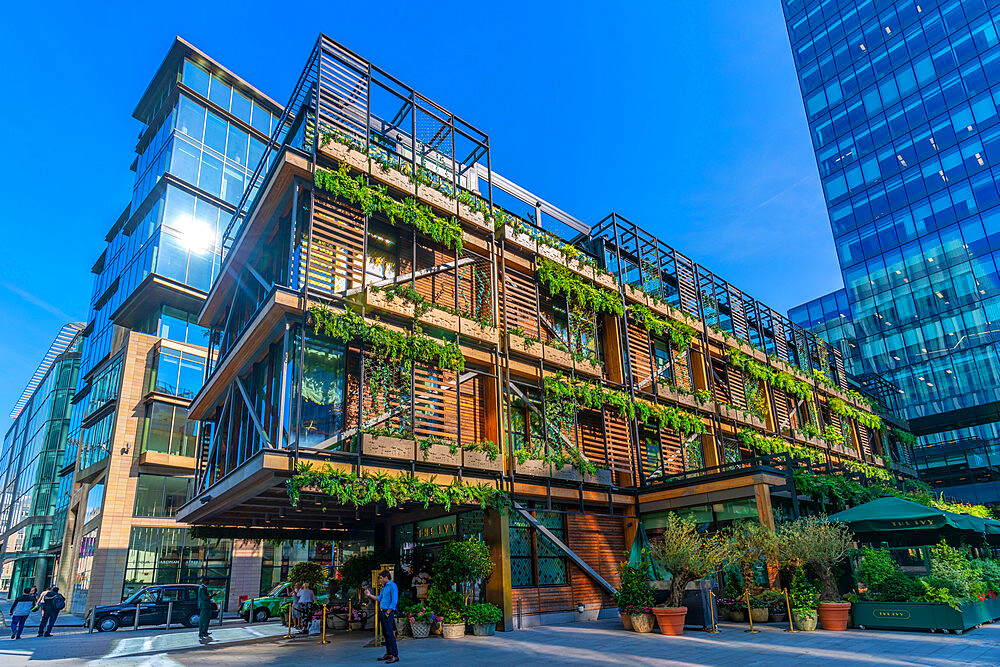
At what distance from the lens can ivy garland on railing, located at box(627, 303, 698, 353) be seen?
89.5 ft

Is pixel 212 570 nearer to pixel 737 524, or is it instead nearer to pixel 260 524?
pixel 260 524

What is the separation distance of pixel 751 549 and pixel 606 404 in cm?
811

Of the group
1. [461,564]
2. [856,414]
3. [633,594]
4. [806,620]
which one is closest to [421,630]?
[461,564]

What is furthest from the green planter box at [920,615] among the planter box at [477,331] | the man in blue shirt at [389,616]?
the planter box at [477,331]

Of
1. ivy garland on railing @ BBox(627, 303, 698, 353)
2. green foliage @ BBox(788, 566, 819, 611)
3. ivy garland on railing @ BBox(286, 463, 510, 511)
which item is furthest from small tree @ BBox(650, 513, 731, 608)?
ivy garland on railing @ BBox(627, 303, 698, 353)

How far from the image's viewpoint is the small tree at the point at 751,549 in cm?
1638

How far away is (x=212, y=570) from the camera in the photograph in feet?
116

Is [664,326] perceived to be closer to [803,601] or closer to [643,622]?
[803,601]

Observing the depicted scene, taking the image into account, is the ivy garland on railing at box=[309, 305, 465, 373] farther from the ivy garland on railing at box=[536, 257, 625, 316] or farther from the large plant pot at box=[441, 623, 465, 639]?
the large plant pot at box=[441, 623, 465, 639]

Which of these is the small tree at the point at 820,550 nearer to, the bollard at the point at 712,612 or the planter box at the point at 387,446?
the bollard at the point at 712,612

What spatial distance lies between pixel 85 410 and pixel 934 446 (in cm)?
6863

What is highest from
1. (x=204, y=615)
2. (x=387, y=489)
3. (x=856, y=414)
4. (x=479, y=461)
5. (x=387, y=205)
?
(x=387, y=205)

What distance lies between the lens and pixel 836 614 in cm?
1530

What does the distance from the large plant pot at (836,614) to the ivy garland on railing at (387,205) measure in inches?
566
